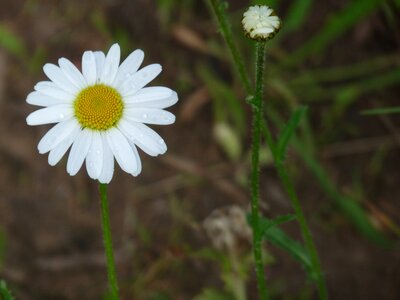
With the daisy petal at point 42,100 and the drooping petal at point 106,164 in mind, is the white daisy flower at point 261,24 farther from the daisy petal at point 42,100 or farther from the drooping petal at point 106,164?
the daisy petal at point 42,100

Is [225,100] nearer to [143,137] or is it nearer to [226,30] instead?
[226,30]

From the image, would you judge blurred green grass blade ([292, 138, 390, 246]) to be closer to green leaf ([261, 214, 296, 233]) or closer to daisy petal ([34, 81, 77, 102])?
green leaf ([261, 214, 296, 233])

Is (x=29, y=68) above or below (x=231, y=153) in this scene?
above

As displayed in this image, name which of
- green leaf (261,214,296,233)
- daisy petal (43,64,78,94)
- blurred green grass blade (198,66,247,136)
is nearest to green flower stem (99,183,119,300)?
daisy petal (43,64,78,94)

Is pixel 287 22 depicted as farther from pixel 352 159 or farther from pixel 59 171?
pixel 59 171

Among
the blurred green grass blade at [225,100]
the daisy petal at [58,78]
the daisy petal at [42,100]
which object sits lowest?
the daisy petal at [42,100]

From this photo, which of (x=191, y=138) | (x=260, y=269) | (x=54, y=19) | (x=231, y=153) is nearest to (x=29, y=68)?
(x=54, y=19)

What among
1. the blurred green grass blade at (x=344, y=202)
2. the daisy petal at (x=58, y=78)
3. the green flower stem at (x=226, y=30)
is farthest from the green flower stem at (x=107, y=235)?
the blurred green grass blade at (x=344, y=202)
